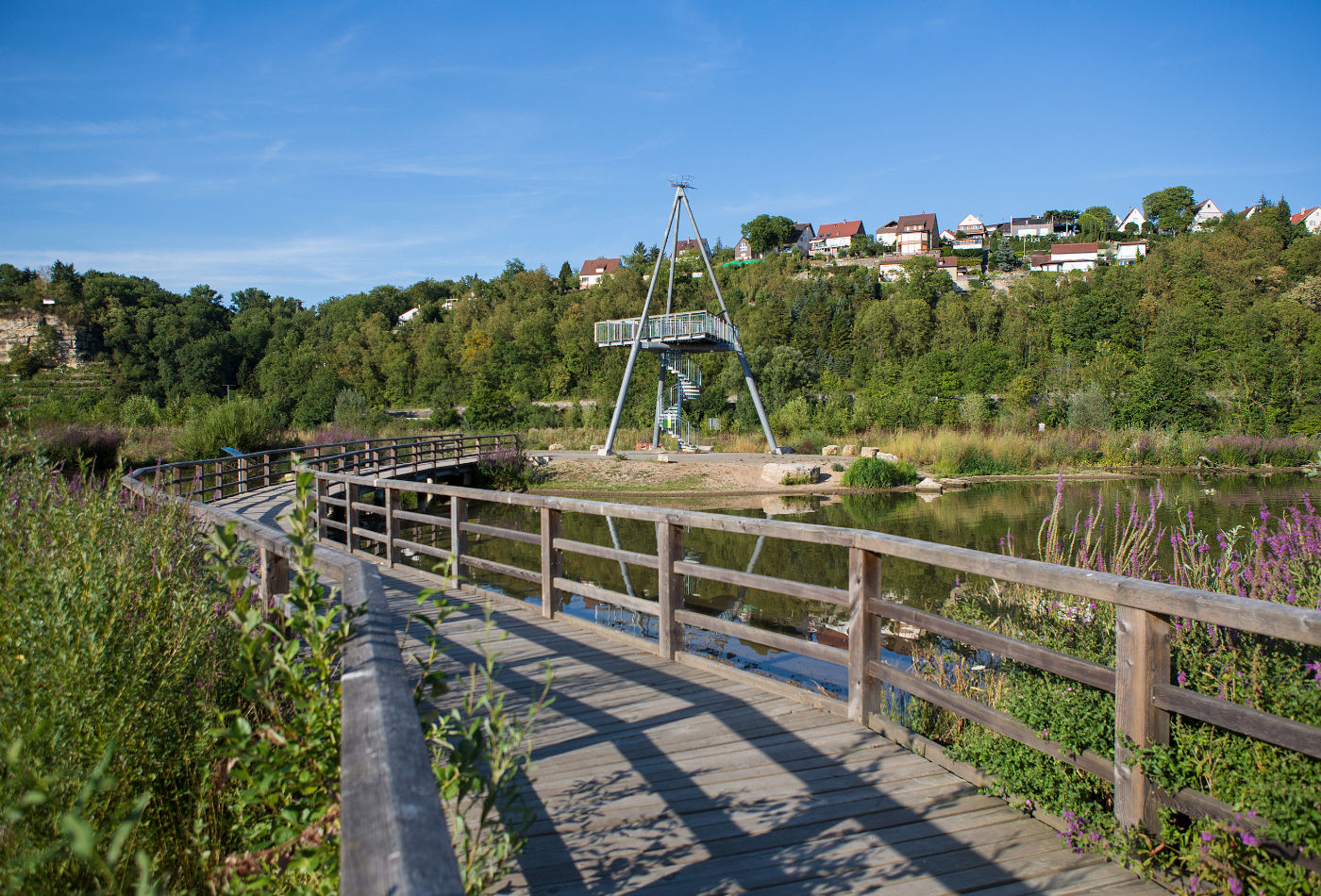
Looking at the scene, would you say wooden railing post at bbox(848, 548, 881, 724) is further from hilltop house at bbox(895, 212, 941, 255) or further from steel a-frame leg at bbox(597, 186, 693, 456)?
hilltop house at bbox(895, 212, 941, 255)

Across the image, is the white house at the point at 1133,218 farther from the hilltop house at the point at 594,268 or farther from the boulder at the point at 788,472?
the boulder at the point at 788,472

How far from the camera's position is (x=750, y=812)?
2.73 metres

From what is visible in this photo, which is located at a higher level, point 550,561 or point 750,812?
point 550,561

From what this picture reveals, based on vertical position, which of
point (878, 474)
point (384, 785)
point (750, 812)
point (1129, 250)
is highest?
point (1129, 250)

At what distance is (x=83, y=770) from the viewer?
1797 mm

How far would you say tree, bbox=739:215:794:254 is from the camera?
99875 millimetres

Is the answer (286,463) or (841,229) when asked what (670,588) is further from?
(841,229)

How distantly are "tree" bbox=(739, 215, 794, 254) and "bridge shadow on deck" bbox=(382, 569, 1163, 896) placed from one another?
101 metres

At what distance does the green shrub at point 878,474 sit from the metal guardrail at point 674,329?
24.2ft

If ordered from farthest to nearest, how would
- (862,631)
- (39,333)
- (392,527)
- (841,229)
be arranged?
(841,229) → (39,333) → (392,527) → (862,631)

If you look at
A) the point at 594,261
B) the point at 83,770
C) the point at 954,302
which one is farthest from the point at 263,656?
the point at 594,261

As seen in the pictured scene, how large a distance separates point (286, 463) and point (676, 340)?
546 inches

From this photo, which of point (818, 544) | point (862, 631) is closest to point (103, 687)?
point (862, 631)

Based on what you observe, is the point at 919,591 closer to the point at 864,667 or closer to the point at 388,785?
the point at 864,667
